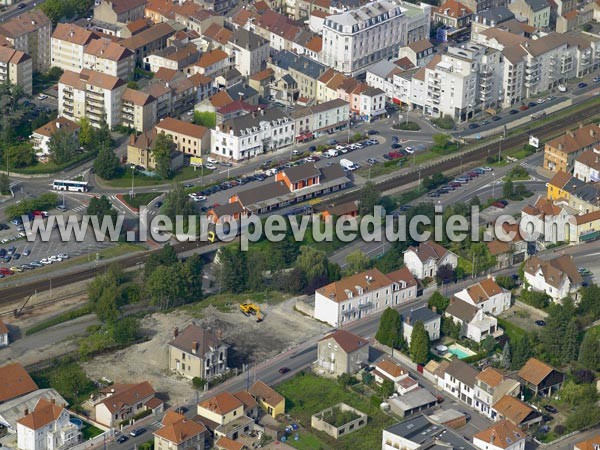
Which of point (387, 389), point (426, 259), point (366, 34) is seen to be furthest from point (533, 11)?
point (387, 389)

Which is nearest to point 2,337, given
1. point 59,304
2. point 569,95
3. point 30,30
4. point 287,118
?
point 59,304

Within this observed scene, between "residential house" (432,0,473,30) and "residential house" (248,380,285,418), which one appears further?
"residential house" (432,0,473,30)

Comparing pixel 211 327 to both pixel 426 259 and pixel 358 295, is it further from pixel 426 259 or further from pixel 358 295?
pixel 426 259

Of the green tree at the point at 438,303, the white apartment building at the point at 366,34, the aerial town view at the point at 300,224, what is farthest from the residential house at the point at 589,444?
the white apartment building at the point at 366,34

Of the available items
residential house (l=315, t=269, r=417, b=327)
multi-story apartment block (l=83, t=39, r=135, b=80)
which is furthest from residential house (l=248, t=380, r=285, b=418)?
multi-story apartment block (l=83, t=39, r=135, b=80)

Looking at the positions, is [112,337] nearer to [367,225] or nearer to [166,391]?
[166,391]

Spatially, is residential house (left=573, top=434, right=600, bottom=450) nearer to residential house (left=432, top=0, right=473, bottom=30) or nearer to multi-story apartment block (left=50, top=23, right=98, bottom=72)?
multi-story apartment block (left=50, top=23, right=98, bottom=72)

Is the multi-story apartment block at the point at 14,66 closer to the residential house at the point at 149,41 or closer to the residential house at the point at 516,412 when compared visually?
the residential house at the point at 149,41
